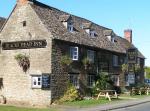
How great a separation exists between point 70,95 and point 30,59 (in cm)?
489

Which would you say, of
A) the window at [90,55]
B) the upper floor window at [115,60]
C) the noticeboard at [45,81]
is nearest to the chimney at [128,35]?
the upper floor window at [115,60]

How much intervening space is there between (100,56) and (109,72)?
3.47 meters

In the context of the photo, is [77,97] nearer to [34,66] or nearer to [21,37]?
[34,66]

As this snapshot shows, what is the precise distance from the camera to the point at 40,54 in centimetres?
3447

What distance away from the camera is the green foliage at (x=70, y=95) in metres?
34.1

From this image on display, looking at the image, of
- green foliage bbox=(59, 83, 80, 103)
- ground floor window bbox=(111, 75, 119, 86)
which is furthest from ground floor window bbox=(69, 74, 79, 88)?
ground floor window bbox=(111, 75, 119, 86)

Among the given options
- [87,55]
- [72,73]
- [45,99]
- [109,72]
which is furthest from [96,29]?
[45,99]

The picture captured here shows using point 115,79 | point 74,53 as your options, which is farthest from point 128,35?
Answer: point 74,53

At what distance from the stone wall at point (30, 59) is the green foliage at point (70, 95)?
169cm

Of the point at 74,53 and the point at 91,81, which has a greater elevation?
the point at 74,53

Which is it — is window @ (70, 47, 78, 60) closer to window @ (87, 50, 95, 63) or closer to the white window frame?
window @ (87, 50, 95, 63)

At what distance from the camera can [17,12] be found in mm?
37000

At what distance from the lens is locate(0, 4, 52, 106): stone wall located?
34031 mm

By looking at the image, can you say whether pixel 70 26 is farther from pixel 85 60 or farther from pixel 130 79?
pixel 130 79
